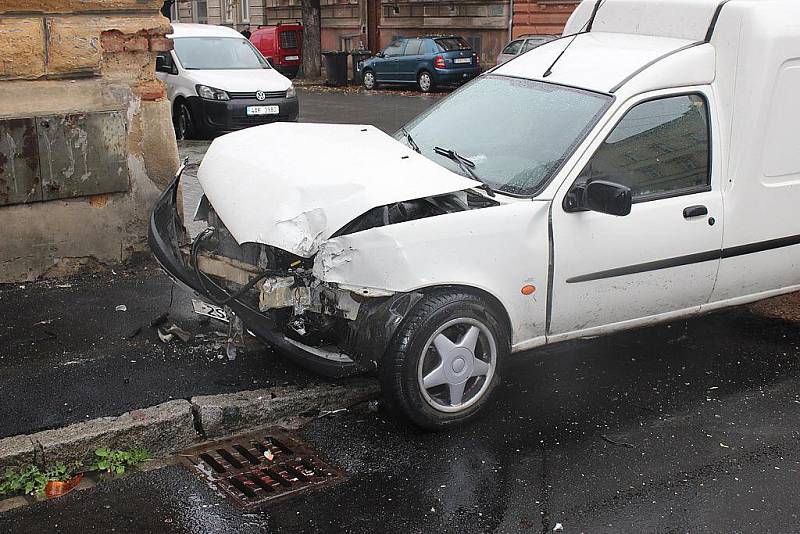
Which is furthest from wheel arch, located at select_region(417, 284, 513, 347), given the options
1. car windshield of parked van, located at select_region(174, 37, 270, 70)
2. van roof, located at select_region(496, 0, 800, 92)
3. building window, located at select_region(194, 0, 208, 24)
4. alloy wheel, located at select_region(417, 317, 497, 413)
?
building window, located at select_region(194, 0, 208, 24)

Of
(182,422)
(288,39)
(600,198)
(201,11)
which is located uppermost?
(201,11)

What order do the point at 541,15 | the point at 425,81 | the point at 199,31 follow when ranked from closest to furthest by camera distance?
1. the point at 199,31
2. the point at 425,81
3. the point at 541,15

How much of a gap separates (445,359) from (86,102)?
3.67 meters

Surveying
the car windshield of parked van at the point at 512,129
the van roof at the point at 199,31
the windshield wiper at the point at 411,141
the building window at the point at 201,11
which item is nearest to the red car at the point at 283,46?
the building window at the point at 201,11

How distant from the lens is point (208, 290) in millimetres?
4859

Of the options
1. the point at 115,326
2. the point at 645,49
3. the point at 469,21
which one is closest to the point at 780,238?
the point at 645,49

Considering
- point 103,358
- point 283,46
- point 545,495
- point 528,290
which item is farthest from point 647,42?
point 283,46

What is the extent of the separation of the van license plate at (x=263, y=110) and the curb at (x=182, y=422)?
1014cm

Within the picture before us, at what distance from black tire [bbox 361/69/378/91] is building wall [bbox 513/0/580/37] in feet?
17.9

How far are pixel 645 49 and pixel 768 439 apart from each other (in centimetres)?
227

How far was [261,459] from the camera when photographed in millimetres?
4500

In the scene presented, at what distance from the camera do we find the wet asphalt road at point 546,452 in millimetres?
3938

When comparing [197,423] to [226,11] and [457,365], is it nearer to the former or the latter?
[457,365]

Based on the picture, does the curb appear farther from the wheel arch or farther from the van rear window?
the van rear window
